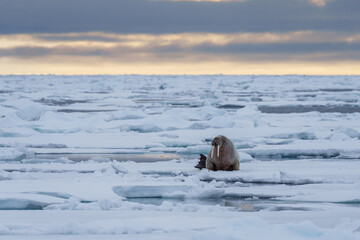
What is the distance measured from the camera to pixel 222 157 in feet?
21.9

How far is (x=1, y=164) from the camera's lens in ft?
24.0

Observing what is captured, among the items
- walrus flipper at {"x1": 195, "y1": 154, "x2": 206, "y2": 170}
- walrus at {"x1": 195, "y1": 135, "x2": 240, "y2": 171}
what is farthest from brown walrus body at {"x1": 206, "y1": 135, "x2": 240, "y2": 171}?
walrus flipper at {"x1": 195, "y1": 154, "x2": 206, "y2": 170}

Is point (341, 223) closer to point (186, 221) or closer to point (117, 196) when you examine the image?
point (186, 221)

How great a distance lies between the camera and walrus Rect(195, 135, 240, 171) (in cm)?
670

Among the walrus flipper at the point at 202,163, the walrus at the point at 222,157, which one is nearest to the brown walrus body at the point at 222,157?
the walrus at the point at 222,157

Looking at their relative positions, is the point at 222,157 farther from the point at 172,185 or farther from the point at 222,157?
the point at 172,185

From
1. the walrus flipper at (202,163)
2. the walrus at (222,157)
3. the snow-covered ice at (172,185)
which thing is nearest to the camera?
the snow-covered ice at (172,185)

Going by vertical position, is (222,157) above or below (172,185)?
above

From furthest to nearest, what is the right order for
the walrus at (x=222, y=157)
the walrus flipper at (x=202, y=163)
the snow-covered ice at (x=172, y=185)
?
the walrus flipper at (x=202, y=163) → the walrus at (x=222, y=157) → the snow-covered ice at (x=172, y=185)

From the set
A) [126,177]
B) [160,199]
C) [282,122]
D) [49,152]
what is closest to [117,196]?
[160,199]

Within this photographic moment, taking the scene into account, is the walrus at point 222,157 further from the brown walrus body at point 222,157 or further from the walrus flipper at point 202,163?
the walrus flipper at point 202,163

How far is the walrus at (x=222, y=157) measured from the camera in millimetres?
6699

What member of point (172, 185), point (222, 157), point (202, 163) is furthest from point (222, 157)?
point (172, 185)

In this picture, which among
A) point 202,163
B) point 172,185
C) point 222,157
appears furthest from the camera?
point 202,163
